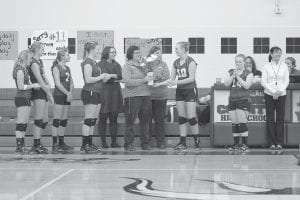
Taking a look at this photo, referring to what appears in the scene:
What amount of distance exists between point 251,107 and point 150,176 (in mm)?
4787

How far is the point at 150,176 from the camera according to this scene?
734cm

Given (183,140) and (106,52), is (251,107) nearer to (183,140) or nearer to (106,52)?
(183,140)

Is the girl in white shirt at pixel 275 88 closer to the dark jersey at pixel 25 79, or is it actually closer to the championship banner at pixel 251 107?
the championship banner at pixel 251 107

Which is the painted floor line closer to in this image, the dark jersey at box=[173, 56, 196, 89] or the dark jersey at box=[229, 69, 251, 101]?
the dark jersey at box=[173, 56, 196, 89]

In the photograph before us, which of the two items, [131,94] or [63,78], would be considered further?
[131,94]

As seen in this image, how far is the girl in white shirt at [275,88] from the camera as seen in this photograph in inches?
434

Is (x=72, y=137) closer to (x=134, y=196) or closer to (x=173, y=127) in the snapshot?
(x=173, y=127)

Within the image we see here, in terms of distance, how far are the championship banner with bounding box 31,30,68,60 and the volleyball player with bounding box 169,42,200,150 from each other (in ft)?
14.6

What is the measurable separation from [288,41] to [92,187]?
907cm

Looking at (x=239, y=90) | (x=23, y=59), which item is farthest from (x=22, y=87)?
(x=239, y=90)

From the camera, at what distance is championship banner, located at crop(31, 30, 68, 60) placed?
14.7m

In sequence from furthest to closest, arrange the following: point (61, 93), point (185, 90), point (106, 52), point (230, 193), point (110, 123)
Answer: point (110, 123), point (106, 52), point (185, 90), point (61, 93), point (230, 193)

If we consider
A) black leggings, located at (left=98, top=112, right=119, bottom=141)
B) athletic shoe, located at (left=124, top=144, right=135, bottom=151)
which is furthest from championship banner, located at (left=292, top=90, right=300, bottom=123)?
black leggings, located at (left=98, top=112, right=119, bottom=141)

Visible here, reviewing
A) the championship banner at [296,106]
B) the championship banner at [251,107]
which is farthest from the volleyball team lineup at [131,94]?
the championship banner at [296,106]
